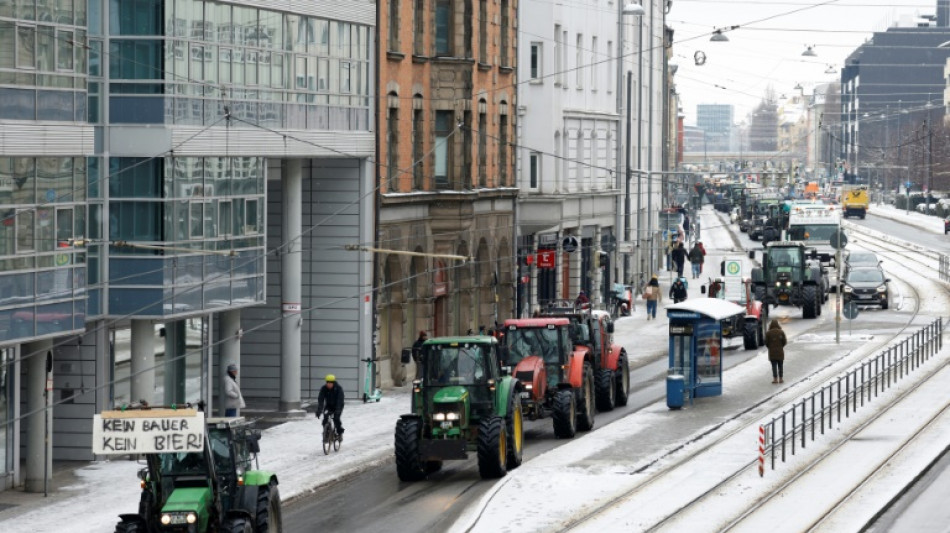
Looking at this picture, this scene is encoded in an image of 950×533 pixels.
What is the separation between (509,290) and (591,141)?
13.3 m

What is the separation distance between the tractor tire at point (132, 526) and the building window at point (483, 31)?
119ft

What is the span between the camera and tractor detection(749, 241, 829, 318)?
2832 inches

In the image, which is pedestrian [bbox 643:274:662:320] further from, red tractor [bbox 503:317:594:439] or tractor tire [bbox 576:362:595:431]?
red tractor [bbox 503:317:594:439]

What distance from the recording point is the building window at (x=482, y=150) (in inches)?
2295

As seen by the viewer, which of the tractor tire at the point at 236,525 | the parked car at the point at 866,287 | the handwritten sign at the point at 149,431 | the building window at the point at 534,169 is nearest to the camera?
the handwritten sign at the point at 149,431

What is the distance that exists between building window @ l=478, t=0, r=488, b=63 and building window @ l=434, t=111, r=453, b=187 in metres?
4.07

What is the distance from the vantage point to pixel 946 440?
3828cm

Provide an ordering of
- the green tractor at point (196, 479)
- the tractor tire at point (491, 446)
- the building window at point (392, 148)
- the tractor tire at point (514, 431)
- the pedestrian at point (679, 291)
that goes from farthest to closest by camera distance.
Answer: the pedestrian at point (679, 291) < the building window at point (392, 148) < the tractor tire at point (514, 431) < the tractor tire at point (491, 446) < the green tractor at point (196, 479)

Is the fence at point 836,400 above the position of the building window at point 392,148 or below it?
below

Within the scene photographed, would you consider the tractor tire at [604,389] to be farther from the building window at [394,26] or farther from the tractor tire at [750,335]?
the tractor tire at [750,335]

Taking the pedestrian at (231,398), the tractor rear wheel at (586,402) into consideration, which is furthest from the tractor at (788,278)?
the pedestrian at (231,398)

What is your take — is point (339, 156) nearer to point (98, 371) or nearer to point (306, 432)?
point (306, 432)

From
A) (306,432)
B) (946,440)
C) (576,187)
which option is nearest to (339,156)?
(306,432)

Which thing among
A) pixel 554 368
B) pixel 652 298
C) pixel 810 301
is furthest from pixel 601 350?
pixel 810 301
